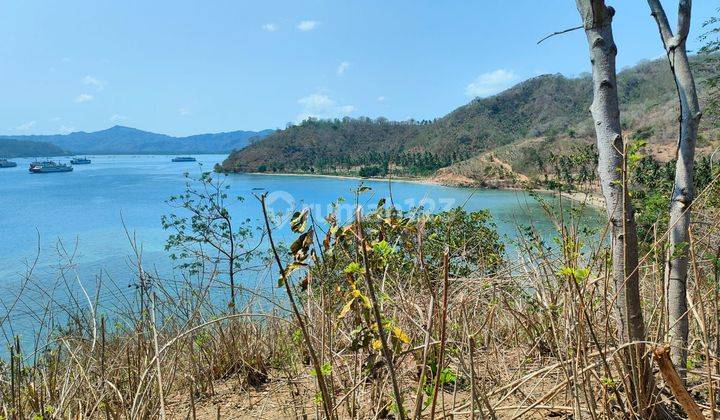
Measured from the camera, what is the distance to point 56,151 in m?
127

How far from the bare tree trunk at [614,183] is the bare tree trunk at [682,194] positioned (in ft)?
0.59

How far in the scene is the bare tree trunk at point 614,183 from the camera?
119 cm

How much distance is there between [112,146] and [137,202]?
165 meters

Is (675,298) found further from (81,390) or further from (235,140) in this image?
(235,140)

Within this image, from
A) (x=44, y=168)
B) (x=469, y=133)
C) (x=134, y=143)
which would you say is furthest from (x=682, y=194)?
(x=134, y=143)

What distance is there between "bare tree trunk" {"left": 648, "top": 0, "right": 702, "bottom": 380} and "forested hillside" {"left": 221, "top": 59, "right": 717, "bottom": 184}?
40.3m

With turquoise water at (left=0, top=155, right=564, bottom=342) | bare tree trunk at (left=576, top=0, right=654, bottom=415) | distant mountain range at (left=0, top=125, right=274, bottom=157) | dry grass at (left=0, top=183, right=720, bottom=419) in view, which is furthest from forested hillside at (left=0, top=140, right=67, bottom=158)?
bare tree trunk at (left=576, top=0, right=654, bottom=415)

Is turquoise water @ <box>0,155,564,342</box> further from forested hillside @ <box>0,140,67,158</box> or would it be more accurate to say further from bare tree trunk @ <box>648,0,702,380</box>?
forested hillside @ <box>0,140,67,158</box>

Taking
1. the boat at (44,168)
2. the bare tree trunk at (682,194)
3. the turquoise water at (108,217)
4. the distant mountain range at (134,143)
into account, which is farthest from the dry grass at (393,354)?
the distant mountain range at (134,143)

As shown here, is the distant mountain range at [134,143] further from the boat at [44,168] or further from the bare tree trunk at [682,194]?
the bare tree trunk at [682,194]

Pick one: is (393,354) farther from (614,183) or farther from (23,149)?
(23,149)

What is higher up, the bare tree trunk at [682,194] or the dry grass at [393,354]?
the bare tree trunk at [682,194]

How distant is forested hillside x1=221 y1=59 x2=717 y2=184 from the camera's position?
46.4 m

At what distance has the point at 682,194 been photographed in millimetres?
1368
